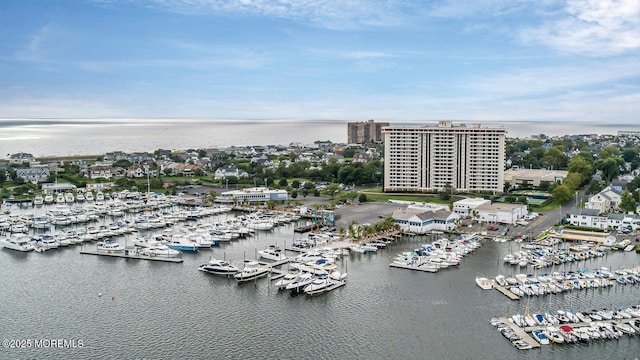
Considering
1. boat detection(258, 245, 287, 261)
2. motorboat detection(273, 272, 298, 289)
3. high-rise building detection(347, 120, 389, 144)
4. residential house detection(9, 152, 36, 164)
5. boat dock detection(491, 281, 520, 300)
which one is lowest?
boat dock detection(491, 281, 520, 300)

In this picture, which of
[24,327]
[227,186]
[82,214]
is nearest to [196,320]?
[24,327]

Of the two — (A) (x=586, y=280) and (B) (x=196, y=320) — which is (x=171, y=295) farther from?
(A) (x=586, y=280)

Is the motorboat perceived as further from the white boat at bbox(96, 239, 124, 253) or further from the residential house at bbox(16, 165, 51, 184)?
the residential house at bbox(16, 165, 51, 184)

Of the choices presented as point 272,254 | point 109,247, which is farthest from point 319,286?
point 109,247

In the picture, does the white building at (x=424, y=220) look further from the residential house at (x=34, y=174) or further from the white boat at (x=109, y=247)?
the residential house at (x=34, y=174)

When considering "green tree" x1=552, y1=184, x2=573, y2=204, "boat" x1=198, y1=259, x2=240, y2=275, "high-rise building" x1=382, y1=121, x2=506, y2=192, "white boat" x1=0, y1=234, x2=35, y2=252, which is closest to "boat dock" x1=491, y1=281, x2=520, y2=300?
"boat" x1=198, y1=259, x2=240, y2=275

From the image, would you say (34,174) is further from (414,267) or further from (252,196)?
(414,267)

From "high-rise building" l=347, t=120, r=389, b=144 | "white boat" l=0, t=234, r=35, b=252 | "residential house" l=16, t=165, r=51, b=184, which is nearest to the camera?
"white boat" l=0, t=234, r=35, b=252

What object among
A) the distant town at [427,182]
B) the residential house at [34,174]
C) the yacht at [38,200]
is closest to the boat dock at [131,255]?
the distant town at [427,182]
